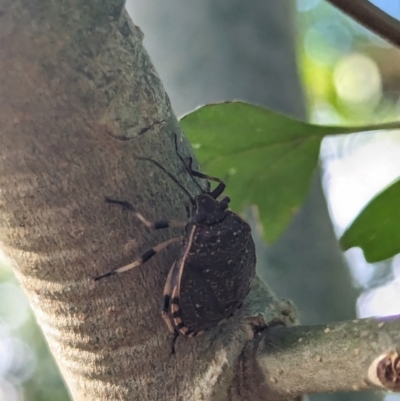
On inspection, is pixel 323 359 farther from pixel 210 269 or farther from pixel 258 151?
pixel 258 151

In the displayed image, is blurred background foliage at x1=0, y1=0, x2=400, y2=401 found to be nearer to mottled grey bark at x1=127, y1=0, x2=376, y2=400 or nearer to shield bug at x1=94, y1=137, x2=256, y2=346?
mottled grey bark at x1=127, y1=0, x2=376, y2=400

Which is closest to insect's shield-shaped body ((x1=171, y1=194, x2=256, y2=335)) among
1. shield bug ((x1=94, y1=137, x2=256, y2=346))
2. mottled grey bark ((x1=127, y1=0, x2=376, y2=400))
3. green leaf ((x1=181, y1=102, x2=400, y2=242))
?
shield bug ((x1=94, y1=137, x2=256, y2=346))

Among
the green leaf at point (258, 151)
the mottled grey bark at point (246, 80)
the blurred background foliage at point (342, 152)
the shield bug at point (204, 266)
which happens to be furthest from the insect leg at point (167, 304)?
the blurred background foliage at point (342, 152)

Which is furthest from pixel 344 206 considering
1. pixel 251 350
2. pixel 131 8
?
pixel 251 350

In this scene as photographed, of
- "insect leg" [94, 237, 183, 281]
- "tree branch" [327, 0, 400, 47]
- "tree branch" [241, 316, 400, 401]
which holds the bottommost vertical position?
"tree branch" [241, 316, 400, 401]

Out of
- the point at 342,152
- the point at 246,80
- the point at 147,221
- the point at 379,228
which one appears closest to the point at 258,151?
the point at 379,228

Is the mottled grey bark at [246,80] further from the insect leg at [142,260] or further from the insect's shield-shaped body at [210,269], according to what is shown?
the insect leg at [142,260]

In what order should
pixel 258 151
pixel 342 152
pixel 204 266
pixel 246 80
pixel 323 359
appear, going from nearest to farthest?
pixel 323 359 → pixel 204 266 → pixel 258 151 → pixel 246 80 → pixel 342 152
